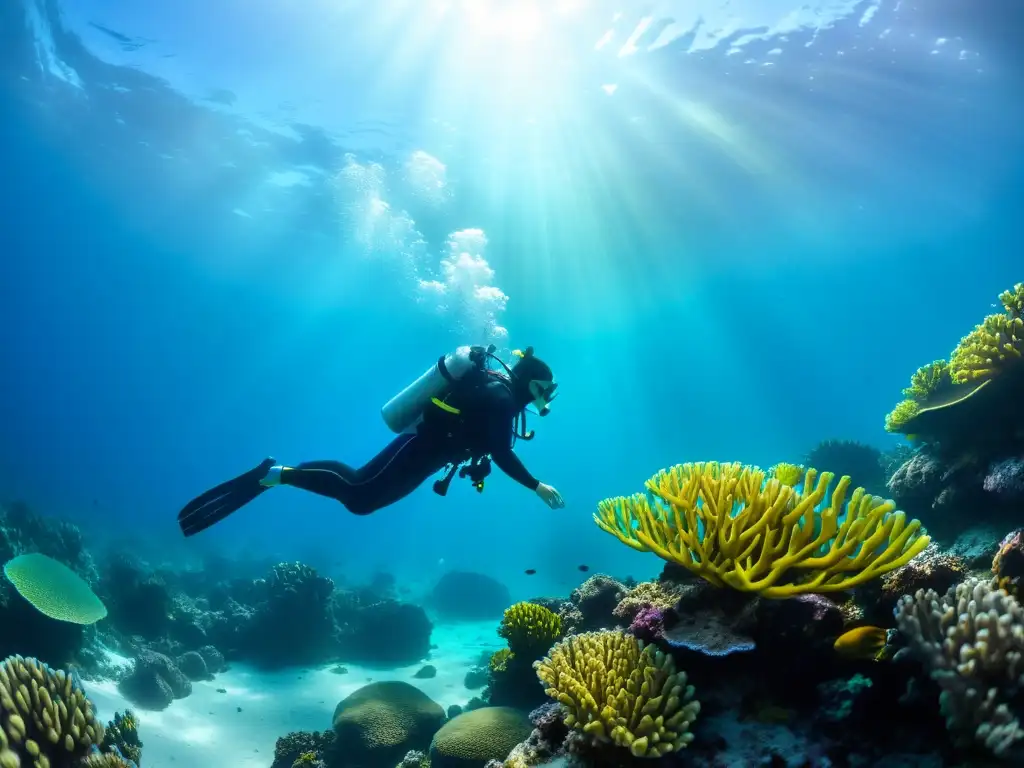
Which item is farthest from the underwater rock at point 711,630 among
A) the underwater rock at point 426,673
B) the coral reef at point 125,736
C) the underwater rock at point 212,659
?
the underwater rock at point 212,659

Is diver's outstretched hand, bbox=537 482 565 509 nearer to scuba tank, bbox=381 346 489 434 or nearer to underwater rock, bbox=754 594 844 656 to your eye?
scuba tank, bbox=381 346 489 434

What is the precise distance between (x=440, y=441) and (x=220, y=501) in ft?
11.1

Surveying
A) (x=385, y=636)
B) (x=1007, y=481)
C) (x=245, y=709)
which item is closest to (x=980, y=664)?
(x=1007, y=481)

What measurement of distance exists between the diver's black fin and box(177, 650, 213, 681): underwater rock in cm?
616

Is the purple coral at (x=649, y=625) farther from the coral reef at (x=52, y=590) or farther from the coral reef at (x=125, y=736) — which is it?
the coral reef at (x=52, y=590)

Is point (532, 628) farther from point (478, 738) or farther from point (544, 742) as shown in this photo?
point (544, 742)

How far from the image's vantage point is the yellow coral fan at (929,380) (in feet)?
24.0

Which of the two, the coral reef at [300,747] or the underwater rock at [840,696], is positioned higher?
the coral reef at [300,747]

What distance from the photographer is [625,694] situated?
10.1 feet

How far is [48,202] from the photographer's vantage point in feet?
132

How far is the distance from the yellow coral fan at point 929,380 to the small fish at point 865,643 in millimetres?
5860

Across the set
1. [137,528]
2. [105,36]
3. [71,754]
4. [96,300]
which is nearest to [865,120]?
[71,754]

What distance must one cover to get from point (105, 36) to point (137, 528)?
40.0 m

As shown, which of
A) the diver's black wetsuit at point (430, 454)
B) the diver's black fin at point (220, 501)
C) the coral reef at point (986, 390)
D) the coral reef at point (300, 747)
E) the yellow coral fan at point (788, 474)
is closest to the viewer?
the yellow coral fan at point (788, 474)
